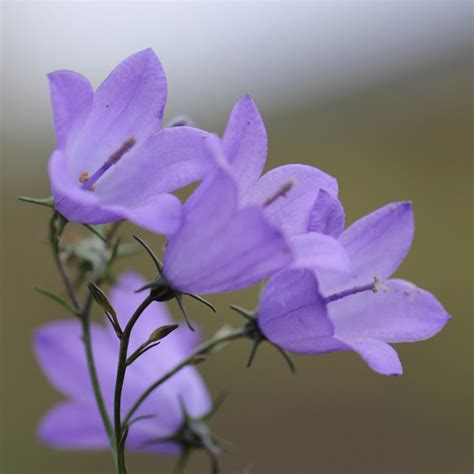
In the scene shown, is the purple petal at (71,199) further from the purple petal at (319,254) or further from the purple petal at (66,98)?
the purple petal at (319,254)

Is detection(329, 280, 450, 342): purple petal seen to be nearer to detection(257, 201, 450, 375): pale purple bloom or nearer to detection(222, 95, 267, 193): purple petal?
detection(257, 201, 450, 375): pale purple bloom

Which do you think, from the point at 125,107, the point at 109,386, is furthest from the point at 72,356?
the point at 125,107

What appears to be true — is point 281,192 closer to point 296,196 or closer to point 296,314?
point 296,196

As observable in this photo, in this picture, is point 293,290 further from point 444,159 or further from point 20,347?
point 444,159

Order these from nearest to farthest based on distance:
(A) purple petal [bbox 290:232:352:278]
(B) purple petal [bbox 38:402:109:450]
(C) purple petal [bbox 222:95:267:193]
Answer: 1. (A) purple petal [bbox 290:232:352:278]
2. (C) purple petal [bbox 222:95:267:193]
3. (B) purple petal [bbox 38:402:109:450]

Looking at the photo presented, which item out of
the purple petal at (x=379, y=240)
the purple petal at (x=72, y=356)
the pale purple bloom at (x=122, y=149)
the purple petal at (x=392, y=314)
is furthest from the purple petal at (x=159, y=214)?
the purple petal at (x=72, y=356)

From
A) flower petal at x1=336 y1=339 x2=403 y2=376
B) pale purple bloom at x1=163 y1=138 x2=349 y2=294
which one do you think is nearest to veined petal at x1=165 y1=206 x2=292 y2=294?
pale purple bloom at x1=163 y1=138 x2=349 y2=294

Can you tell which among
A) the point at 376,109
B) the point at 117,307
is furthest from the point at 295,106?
the point at 117,307

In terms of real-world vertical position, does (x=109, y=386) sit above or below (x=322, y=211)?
below
